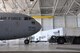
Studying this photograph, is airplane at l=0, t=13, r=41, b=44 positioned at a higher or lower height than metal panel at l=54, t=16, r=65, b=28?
lower

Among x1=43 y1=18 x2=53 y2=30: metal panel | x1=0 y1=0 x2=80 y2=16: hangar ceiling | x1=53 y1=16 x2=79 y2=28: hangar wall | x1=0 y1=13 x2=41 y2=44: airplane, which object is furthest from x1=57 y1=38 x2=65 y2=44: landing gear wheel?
x1=53 y1=16 x2=79 y2=28: hangar wall

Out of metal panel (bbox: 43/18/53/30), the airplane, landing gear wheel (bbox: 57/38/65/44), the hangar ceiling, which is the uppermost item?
the hangar ceiling

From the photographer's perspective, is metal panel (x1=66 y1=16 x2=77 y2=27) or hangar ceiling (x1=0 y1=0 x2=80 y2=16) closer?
hangar ceiling (x1=0 y1=0 x2=80 y2=16)

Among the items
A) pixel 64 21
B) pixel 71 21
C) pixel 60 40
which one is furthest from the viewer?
pixel 64 21

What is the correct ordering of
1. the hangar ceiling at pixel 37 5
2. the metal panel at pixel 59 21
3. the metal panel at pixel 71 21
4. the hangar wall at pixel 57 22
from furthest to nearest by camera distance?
the metal panel at pixel 59 21 < the hangar wall at pixel 57 22 < the metal panel at pixel 71 21 < the hangar ceiling at pixel 37 5

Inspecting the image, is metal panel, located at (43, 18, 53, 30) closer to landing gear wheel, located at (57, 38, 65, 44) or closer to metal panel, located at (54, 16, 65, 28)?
metal panel, located at (54, 16, 65, 28)

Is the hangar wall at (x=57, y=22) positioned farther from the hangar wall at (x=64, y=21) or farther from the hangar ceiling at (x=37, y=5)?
the hangar ceiling at (x=37, y=5)

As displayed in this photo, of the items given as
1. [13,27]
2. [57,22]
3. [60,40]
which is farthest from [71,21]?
[13,27]

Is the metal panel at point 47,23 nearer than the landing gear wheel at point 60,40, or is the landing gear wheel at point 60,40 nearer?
the landing gear wheel at point 60,40

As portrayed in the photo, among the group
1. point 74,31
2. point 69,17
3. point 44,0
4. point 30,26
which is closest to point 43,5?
point 44,0

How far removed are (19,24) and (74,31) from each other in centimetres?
1060

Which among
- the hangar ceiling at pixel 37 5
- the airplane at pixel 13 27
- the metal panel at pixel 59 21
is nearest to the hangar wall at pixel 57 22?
the metal panel at pixel 59 21

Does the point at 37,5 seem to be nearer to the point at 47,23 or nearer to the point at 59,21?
the point at 47,23

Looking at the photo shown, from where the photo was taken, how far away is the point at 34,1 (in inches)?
1244
